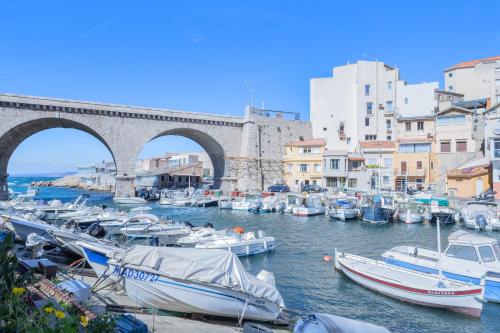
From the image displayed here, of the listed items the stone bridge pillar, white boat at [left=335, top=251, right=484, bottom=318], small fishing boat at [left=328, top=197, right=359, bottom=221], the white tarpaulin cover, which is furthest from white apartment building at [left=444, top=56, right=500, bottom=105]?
the stone bridge pillar

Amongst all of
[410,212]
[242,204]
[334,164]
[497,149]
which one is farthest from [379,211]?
[334,164]

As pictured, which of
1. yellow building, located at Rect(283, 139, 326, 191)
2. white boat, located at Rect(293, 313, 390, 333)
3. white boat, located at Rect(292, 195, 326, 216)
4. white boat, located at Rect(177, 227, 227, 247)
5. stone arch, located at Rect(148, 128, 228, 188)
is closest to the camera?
white boat, located at Rect(293, 313, 390, 333)

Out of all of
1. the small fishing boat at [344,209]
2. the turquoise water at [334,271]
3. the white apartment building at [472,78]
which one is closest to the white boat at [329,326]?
the turquoise water at [334,271]

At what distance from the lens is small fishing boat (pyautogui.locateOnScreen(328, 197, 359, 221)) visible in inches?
1182

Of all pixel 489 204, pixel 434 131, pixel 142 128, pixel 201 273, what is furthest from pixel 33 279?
pixel 434 131

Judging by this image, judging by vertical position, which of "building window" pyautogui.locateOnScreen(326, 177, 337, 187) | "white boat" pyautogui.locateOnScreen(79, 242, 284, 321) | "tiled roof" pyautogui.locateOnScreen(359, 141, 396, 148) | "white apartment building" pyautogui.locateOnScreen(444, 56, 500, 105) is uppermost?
"white apartment building" pyautogui.locateOnScreen(444, 56, 500, 105)

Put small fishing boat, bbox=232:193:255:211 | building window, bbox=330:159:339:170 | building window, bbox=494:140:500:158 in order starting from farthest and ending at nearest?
building window, bbox=330:159:339:170 → small fishing boat, bbox=232:193:255:211 → building window, bbox=494:140:500:158

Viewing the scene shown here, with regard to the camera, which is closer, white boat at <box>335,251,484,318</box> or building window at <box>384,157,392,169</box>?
white boat at <box>335,251,484,318</box>

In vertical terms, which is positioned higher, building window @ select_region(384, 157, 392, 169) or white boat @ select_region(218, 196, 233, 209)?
building window @ select_region(384, 157, 392, 169)

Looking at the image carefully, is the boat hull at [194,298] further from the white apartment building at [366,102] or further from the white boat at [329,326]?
the white apartment building at [366,102]

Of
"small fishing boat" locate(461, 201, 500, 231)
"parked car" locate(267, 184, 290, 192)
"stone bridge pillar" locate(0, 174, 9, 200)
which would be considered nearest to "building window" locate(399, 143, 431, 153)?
"parked car" locate(267, 184, 290, 192)

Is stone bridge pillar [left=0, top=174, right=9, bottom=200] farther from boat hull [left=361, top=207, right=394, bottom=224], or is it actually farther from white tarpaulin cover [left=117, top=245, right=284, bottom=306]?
white tarpaulin cover [left=117, top=245, right=284, bottom=306]

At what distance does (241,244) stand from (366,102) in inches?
1565

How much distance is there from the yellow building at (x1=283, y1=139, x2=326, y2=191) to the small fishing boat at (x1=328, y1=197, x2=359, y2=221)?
14802 millimetres
